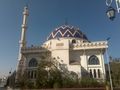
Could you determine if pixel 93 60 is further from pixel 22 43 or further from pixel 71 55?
pixel 22 43

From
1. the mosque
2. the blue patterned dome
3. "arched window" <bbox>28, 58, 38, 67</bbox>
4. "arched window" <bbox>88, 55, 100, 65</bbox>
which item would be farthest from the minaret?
"arched window" <bbox>88, 55, 100, 65</bbox>

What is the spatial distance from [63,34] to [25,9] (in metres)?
11.0

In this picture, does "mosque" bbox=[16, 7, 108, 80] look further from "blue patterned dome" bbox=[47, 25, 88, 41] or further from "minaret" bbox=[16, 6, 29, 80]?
"blue patterned dome" bbox=[47, 25, 88, 41]

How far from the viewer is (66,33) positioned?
118 ft

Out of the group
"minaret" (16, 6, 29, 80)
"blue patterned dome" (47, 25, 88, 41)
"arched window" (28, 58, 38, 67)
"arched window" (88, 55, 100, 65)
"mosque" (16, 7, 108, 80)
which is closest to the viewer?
"mosque" (16, 7, 108, 80)

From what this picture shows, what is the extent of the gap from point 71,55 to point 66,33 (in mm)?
6787

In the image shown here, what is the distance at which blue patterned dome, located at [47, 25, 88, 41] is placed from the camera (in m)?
35.7

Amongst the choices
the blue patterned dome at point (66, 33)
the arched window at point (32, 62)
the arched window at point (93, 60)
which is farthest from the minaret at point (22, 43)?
the arched window at point (93, 60)

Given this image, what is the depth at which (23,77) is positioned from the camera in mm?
28016

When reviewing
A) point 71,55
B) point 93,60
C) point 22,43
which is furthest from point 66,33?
point 22,43

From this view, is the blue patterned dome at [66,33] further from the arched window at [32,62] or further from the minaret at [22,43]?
the arched window at [32,62]

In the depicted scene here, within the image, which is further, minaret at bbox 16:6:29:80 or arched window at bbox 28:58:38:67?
arched window at bbox 28:58:38:67

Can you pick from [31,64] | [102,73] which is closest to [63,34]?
[31,64]

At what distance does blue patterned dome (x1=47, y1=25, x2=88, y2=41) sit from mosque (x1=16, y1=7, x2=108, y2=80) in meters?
0.24
